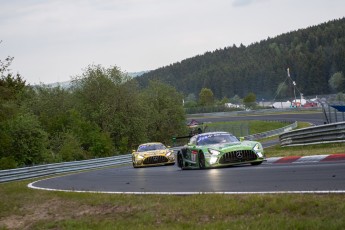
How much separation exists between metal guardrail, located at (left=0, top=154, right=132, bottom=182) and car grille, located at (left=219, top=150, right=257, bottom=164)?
14.8 metres

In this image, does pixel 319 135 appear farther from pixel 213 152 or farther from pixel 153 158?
pixel 213 152

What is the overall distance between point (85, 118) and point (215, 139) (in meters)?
47.4

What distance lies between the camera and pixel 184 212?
891 centimetres

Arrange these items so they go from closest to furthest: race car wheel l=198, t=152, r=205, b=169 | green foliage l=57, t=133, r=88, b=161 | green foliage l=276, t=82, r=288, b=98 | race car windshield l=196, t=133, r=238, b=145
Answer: race car wheel l=198, t=152, r=205, b=169 → race car windshield l=196, t=133, r=238, b=145 → green foliage l=57, t=133, r=88, b=161 → green foliage l=276, t=82, r=288, b=98

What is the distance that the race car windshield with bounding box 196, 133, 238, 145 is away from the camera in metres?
18.8

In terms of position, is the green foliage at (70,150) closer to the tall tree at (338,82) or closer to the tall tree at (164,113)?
the tall tree at (164,113)

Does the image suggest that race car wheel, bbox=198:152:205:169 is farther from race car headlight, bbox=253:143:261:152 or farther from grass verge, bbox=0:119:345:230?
grass verge, bbox=0:119:345:230

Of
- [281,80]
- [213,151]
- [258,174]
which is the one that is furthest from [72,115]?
[281,80]

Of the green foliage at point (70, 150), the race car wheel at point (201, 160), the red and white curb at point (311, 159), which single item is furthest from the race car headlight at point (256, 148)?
the green foliage at point (70, 150)

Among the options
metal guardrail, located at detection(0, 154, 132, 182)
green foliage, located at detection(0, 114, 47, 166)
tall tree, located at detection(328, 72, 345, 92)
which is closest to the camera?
metal guardrail, located at detection(0, 154, 132, 182)

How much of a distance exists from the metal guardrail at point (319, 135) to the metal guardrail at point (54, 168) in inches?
511

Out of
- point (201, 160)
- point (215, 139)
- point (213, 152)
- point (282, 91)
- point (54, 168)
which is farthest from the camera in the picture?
point (282, 91)

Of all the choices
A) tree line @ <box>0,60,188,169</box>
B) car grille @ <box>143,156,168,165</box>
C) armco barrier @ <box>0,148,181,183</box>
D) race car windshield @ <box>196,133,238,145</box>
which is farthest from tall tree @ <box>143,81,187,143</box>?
race car windshield @ <box>196,133,238,145</box>

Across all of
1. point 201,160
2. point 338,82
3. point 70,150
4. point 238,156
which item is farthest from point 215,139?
point 338,82
